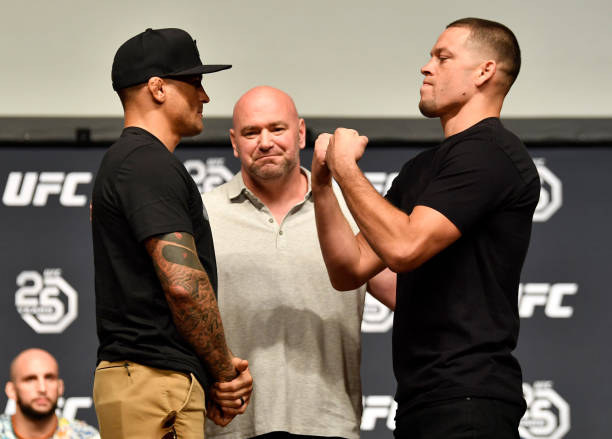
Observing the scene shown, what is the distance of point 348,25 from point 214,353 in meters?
2.16

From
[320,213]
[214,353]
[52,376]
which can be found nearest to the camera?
[214,353]

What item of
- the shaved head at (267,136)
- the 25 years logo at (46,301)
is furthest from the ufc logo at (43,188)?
the shaved head at (267,136)

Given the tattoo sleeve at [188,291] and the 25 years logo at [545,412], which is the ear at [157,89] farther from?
the 25 years logo at [545,412]

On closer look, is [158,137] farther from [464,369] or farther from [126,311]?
[464,369]

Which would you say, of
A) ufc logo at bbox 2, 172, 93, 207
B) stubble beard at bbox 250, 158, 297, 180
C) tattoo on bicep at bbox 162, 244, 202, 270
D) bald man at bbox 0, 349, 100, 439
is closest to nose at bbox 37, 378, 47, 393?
bald man at bbox 0, 349, 100, 439

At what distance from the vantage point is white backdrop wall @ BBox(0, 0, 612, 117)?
3811 millimetres

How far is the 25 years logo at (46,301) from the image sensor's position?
3.58 metres

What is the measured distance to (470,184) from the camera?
1.93 metres

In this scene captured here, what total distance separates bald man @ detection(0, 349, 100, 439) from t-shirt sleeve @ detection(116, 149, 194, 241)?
1.74 meters

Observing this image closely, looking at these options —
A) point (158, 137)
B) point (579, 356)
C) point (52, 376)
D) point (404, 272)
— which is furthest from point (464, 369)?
point (52, 376)

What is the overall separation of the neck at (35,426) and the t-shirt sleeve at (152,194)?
83.8 inches

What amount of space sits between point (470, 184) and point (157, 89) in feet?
2.39

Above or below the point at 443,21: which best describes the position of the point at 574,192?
below

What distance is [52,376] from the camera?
11.7 feet
